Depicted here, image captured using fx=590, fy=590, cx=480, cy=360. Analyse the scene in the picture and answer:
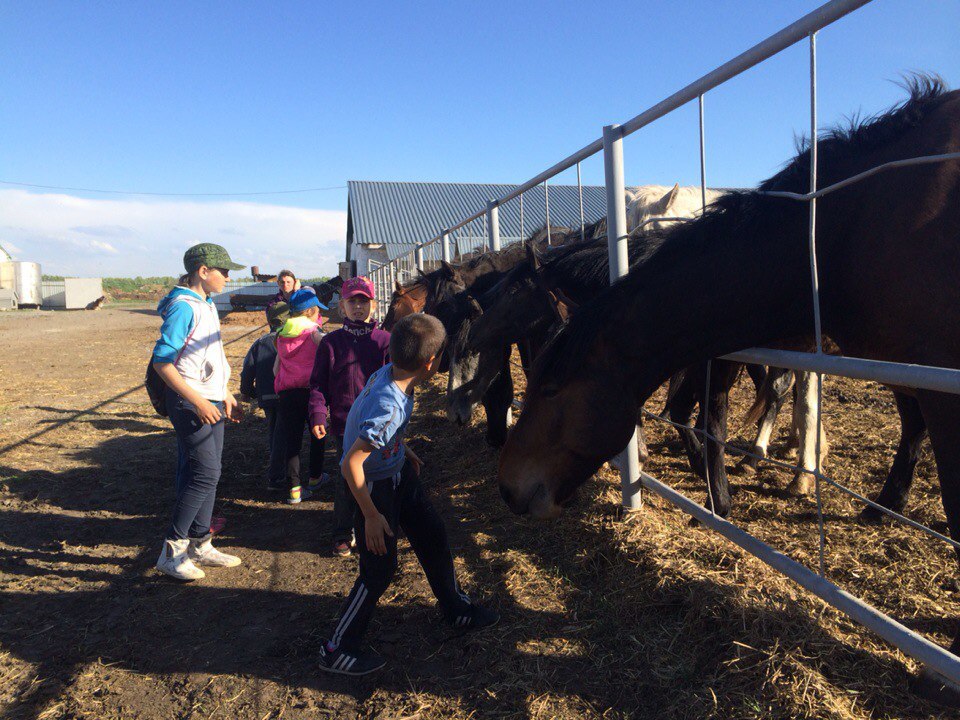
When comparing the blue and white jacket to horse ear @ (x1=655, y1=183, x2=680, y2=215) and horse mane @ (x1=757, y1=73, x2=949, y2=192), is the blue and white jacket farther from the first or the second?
horse ear @ (x1=655, y1=183, x2=680, y2=215)

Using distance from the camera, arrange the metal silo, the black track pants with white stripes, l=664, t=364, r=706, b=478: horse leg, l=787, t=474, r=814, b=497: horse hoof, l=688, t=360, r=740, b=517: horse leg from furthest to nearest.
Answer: the metal silo, l=787, t=474, r=814, b=497: horse hoof, l=664, t=364, r=706, b=478: horse leg, l=688, t=360, r=740, b=517: horse leg, the black track pants with white stripes

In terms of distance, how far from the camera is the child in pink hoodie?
4.51 metres

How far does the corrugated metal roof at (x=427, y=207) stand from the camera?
23.7m

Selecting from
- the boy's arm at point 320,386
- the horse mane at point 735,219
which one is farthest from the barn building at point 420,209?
the horse mane at point 735,219

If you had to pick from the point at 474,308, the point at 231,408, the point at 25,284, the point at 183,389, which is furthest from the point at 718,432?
the point at 25,284

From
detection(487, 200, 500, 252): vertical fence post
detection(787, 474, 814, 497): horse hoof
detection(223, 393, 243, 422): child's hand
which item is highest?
detection(487, 200, 500, 252): vertical fence post

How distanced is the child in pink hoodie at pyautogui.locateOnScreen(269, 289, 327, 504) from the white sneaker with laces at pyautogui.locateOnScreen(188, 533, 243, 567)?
1.06m

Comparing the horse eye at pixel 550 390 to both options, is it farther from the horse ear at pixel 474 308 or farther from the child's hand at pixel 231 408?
the horse ear at pixel 474 308

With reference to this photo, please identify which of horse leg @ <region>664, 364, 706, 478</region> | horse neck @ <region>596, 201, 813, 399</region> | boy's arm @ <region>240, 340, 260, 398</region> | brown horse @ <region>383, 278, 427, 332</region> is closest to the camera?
horse neck @ <region>596, 201, 813, 399</region>

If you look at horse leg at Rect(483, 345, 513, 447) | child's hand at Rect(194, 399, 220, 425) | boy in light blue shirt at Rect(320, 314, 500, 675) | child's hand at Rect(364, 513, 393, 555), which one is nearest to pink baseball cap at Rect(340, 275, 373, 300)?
child's hand at Rect(194, 399, 220, 425)

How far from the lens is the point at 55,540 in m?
3.93

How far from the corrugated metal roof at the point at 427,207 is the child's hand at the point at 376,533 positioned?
19.4 m

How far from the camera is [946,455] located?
1.72m

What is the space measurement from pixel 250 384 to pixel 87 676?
122 inches
